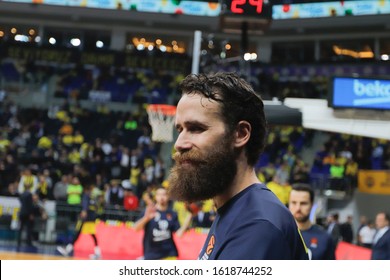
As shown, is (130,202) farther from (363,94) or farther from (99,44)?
(99,44)

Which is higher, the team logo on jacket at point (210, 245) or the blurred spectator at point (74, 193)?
the team logo on jacket at point (210, 245)

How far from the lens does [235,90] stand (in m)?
2.35

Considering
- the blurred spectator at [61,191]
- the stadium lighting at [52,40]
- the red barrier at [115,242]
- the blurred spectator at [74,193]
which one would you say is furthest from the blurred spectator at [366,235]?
the stadium lighting at [52,40]

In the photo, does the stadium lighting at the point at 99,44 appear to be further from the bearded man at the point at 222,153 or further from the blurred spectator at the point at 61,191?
the bearded man at the point at 222,153

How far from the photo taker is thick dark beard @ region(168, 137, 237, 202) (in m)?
2.32

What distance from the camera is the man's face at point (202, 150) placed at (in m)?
2.31

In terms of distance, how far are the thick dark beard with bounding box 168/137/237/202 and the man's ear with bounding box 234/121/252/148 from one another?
38 mm

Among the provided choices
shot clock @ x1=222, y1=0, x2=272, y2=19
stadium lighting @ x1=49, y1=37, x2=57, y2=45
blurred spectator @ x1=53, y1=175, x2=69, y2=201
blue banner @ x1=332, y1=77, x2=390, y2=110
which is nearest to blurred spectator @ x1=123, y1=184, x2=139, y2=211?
blurred spectator @ x1=53, y1=175, x2=69, y2=201

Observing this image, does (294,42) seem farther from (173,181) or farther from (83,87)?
(173,181)

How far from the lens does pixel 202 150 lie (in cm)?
232

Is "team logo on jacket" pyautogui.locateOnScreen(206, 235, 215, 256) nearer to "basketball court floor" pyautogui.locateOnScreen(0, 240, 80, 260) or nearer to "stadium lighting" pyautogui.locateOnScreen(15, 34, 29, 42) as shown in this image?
"basketball court floor" pyautogui.locateOnScreen(0, 240, 80, 260)

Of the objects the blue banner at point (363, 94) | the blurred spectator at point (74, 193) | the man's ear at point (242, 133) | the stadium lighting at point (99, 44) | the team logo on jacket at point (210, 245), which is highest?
the stadium lighting at point (99, 44)

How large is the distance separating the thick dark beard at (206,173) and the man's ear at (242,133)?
38mm

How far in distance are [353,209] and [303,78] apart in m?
10.6
